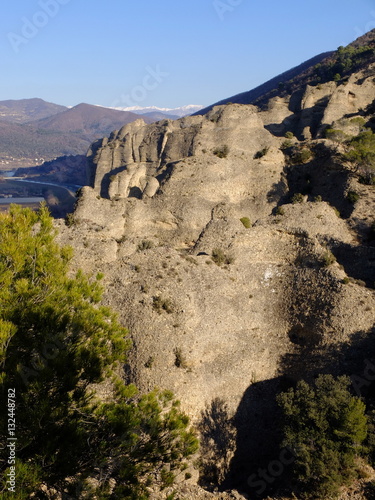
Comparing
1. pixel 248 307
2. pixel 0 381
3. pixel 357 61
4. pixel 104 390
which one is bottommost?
pixel 104 390

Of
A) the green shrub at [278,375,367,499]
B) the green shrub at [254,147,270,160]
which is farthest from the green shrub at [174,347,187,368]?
the green shrub at [254,147,270,160]

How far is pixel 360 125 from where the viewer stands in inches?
1713

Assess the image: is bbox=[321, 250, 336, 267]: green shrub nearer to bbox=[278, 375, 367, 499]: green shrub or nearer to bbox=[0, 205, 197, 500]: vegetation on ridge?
bbox=[278, 375, 367, 499]: green shrub

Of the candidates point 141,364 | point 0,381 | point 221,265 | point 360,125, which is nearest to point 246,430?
point 141,364

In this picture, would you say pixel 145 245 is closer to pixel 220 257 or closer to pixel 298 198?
pixel 220 257

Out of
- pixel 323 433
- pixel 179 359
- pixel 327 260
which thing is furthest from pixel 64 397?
pixel 327 260

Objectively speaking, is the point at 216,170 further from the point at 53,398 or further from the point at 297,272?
the point at 53,398

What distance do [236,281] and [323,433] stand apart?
9.58 m

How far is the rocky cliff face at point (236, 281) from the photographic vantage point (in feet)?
59.3

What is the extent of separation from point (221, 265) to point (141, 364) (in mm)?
8349

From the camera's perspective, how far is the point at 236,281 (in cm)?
2234

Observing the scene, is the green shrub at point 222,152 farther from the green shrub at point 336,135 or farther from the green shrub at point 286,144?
the green shrub at point 336,135

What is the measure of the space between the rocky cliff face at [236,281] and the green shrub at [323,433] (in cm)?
263

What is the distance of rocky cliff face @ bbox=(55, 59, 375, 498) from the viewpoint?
1806 centimetres
